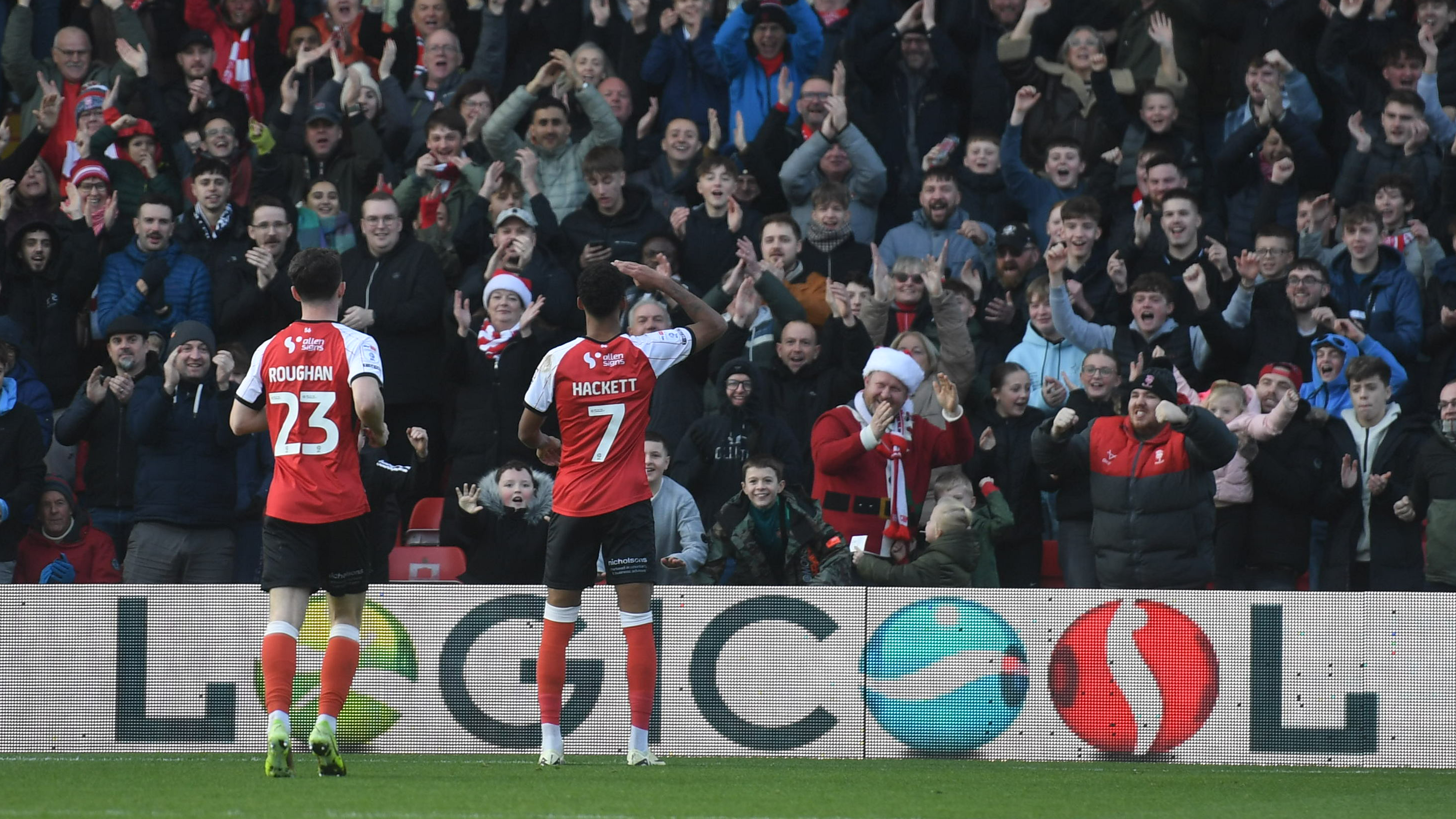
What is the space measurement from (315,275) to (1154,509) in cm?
484

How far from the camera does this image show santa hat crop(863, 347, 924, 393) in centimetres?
1114

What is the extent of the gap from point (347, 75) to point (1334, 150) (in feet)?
25.0

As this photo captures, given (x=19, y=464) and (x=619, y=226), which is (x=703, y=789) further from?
(x=619, y=226)

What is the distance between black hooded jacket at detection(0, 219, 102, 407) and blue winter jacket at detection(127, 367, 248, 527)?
1657 millimetres

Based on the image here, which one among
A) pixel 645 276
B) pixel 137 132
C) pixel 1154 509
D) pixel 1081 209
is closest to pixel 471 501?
pixel 645 276

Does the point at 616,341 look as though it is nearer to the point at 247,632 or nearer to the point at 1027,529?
the point at 247,632

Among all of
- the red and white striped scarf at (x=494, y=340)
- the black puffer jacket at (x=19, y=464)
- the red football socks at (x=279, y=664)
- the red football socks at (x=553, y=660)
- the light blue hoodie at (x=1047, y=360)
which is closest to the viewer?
the red football socks at (x=279, y=664)

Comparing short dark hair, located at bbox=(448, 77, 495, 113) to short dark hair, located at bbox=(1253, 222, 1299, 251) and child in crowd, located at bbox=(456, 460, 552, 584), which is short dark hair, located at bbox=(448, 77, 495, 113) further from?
short dark hair, located at bbox=(1253, 222, 1299, 251)

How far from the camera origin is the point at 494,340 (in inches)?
480

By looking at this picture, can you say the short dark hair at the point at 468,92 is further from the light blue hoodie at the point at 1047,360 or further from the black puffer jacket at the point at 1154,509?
the black puffer jacket at the point at 1154,509

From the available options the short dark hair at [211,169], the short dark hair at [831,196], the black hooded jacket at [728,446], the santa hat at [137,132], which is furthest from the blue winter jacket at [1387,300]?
the santa hat at [137,132]

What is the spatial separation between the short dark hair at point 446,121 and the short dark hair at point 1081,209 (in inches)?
170

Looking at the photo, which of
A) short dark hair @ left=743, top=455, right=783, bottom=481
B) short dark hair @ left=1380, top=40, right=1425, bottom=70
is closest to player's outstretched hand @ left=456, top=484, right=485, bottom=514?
short dark hair @ left=743, top=455, right=783, bottom=481

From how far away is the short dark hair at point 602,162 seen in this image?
1320 centimetres
